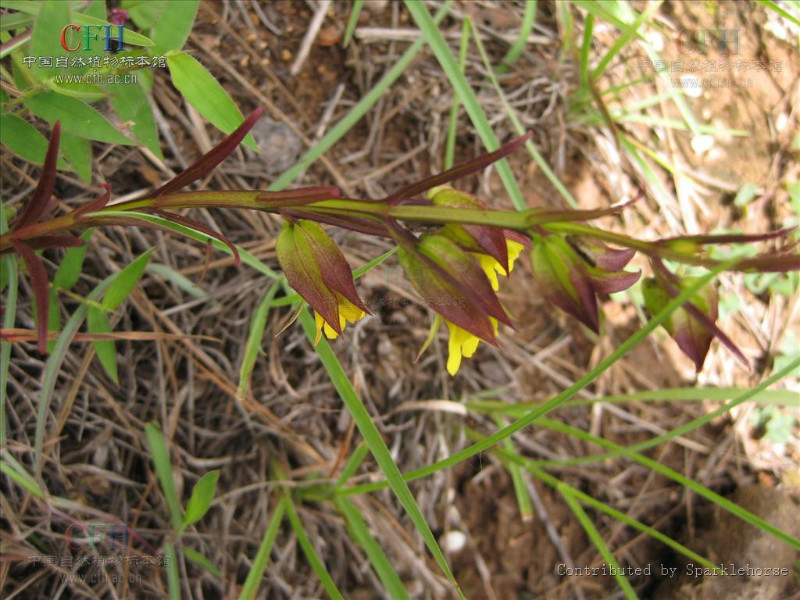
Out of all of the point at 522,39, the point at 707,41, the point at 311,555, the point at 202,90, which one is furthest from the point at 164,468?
the point at 707,41

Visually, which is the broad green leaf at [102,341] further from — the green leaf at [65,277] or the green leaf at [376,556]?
the green leaf at [376,556]

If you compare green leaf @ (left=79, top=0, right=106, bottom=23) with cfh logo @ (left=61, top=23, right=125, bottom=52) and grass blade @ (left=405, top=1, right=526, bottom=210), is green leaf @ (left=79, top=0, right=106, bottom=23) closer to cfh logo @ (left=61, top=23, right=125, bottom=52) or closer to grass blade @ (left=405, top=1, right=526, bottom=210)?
cfh logo @ (left=61, top=23, right=125, bottom=52)

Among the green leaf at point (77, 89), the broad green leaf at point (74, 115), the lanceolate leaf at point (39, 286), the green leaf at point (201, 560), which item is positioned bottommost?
the green leaf at point (201, 560)

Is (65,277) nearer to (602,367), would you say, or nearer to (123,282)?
(123,282)

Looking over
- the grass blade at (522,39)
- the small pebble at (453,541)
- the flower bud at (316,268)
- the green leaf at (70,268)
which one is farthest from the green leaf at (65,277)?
the grass blade at (522,39)

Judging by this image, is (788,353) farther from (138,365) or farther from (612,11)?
(138,365)

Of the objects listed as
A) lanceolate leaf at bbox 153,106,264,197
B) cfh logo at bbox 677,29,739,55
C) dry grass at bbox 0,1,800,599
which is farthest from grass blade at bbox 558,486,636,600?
cfh logo at bbox 677,29,739,55
